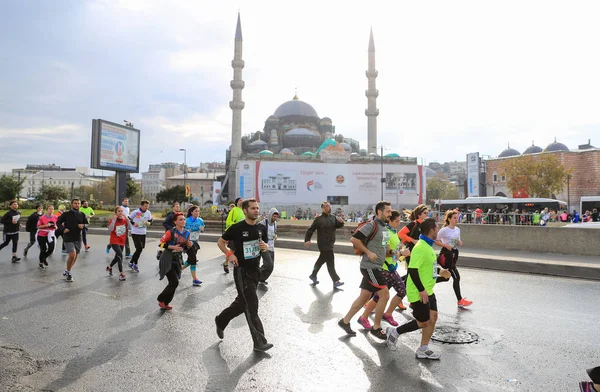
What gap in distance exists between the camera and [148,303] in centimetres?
735

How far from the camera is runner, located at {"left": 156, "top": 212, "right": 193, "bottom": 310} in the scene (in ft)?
22.5

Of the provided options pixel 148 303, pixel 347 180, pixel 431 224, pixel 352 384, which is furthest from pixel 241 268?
pixel 347 180

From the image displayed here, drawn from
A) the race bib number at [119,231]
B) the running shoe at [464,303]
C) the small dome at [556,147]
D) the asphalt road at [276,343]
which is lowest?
the asphalt road at [276,343]

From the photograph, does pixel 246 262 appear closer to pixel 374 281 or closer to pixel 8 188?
pixel 374 281

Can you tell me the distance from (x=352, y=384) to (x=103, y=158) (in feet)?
113

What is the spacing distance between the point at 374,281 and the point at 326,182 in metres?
64.3

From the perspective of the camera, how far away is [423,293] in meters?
4.60

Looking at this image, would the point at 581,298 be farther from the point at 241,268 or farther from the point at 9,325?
the point at 9,325

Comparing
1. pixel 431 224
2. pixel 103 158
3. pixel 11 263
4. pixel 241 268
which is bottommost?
pixel 11 263

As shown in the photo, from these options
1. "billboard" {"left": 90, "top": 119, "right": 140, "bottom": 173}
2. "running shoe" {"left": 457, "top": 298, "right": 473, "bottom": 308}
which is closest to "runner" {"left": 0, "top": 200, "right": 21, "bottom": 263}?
"running shoe" {"left": 457, "top": 298, "right": 473, "bottom": 308}

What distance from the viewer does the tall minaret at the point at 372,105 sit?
7638 centimetres

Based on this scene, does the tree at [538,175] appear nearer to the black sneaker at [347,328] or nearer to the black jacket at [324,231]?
the black jacket at [324,231]

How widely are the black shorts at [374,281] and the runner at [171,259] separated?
115 inches

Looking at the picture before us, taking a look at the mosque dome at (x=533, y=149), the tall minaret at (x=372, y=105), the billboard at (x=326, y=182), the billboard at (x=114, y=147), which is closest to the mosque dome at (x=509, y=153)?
the mosque dome at (x=533, y=149)
